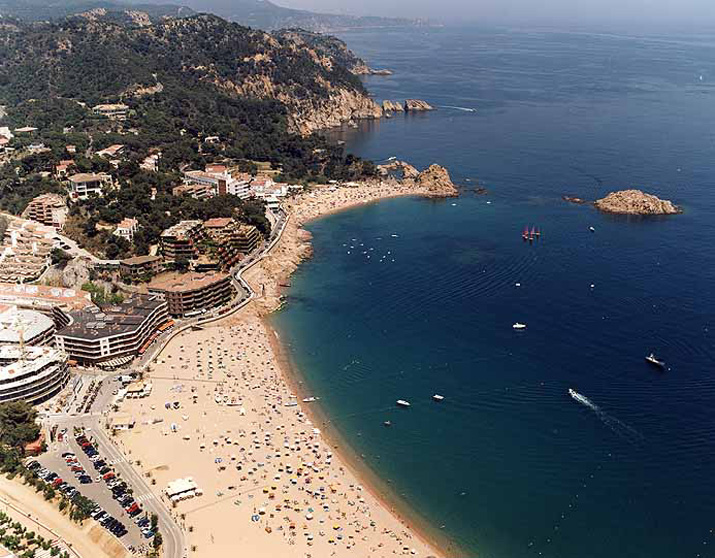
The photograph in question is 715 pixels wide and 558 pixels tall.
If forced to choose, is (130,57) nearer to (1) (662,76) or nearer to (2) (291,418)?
(2) (291,418)

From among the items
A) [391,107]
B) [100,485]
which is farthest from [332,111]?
[100,485]

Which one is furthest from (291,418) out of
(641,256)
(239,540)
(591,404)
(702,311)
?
(641,256)

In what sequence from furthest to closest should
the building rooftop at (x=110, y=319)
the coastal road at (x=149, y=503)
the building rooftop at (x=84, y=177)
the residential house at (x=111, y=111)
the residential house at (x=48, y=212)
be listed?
the residential house at (x=111, y=111)
the building rooftop at (x=84, y=177)
the residential house at (x=48, y=212)
the building rooftop at (x=110, y=319)
the coastal road at (x=149, y=503)

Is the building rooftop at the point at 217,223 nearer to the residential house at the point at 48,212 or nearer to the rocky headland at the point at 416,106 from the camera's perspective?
the residential house at the point at 48,212

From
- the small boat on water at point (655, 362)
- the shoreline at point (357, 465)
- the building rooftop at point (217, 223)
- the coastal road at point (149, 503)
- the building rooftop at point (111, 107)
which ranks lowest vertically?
the shoreline at point (357, 465)

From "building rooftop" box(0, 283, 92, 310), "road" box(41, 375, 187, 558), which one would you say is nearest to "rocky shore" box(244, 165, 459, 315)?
"building rooftop" box(0, 283, 92, 310)

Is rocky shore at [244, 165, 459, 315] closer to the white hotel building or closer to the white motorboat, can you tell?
the white hotel building

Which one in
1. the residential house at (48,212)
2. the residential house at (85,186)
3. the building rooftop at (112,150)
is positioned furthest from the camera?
the building rooftop at (112,150)

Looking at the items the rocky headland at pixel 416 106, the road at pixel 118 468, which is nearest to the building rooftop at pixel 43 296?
the road at pixel 118 468
